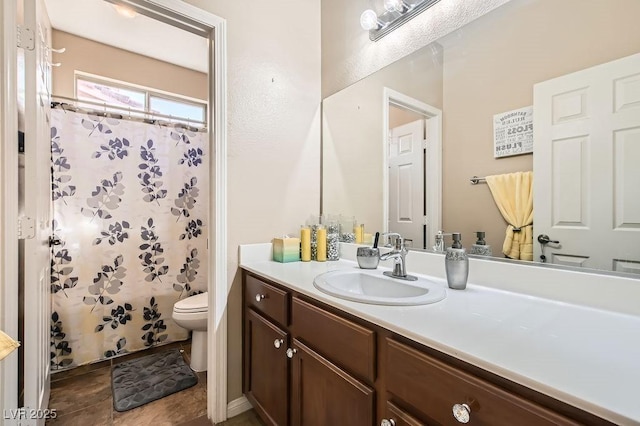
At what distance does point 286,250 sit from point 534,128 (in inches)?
48.1

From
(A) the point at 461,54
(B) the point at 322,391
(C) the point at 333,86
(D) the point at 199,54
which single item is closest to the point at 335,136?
(C) the point at 333,86

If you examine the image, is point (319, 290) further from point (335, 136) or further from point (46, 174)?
point (46, 174)

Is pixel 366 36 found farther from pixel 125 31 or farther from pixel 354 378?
pixel 125 31

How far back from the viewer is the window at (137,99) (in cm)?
263

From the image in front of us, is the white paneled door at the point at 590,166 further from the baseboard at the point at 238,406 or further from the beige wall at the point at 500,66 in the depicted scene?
the baseboard at the point at 238,406

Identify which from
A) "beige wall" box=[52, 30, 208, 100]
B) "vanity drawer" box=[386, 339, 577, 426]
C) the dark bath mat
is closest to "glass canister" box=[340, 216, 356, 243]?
"vanity drawer" box=[386, 339, 577, 426]

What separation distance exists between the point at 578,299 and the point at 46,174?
236 cm

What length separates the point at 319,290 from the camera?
3.37 feet

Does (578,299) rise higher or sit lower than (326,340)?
higher

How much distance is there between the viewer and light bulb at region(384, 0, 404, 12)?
4.56 ft

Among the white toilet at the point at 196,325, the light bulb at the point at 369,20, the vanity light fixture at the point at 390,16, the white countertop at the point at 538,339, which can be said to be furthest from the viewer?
the white toilet at the point at 196,325

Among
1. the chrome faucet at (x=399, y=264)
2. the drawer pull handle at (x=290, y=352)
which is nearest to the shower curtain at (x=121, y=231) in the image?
the drawer pull handle at (x=290, y=352)

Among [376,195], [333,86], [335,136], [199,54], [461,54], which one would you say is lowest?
[376,195]

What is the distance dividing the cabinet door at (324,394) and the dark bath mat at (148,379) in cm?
109
